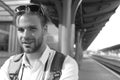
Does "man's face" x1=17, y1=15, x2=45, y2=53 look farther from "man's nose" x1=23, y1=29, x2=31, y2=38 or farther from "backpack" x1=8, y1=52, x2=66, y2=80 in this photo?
"backpack" x1=8, y1=52, x2=66, y2=80

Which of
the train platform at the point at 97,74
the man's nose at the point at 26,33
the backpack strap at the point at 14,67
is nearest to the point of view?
the man's nose at the point at 26,33

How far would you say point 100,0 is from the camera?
524 inches

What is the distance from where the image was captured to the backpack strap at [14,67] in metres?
1.51

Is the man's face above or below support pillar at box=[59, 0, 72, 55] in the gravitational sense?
below

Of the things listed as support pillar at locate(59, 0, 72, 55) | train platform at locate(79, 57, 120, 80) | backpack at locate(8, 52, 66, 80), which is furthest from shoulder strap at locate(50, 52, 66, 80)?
train platform at locate(79, 57, 120, 80)

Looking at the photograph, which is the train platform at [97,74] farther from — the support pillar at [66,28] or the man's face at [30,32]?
the man's face at [30,32]

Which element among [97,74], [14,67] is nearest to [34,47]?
[14,67]

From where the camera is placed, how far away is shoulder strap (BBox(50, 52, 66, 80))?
1.45 metres

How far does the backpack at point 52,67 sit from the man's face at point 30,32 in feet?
0.53

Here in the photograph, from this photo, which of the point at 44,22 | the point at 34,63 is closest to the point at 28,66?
the point at 34,63

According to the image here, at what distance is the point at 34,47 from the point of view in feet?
4.69

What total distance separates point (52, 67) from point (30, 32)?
0.91 feet

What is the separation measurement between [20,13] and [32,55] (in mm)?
301

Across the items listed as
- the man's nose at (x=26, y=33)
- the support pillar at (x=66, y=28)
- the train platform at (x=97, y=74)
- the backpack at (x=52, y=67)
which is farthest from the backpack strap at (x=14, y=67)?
the train platform at (x=97, y=74)
